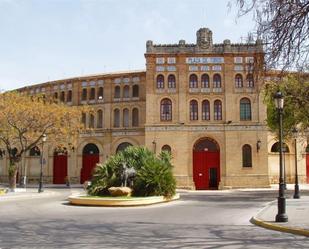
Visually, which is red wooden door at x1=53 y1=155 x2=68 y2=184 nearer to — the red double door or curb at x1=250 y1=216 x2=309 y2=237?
the red double door

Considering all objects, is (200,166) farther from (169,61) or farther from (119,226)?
(119,226)

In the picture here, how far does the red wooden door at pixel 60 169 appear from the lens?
52.1 metres

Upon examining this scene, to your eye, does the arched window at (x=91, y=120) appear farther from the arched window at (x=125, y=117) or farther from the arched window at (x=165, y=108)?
the arched window at (x=165, y=108)

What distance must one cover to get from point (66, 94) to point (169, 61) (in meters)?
13.0

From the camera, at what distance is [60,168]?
172 feet

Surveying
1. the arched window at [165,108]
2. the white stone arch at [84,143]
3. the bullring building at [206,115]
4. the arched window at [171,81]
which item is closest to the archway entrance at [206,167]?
the bullring building at [206,115]

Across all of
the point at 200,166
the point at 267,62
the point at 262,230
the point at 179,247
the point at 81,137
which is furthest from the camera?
the point at 81,137

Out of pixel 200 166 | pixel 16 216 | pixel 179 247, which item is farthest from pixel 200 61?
pixel 179 247

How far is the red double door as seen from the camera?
44.7 metres

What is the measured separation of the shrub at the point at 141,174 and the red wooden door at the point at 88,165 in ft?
66.7

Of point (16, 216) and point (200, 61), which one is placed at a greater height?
point (200, 61)

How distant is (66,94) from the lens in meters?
51.9

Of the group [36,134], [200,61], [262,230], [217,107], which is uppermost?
[200,61]

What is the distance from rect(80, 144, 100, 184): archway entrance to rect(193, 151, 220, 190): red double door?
11.0 meters
